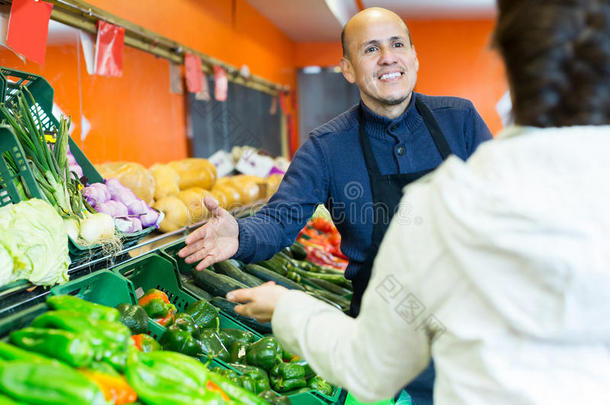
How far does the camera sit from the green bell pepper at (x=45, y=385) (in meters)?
1.18

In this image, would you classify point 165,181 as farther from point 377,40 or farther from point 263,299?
point 263,299

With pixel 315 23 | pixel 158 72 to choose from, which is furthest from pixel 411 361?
pixel 315 23

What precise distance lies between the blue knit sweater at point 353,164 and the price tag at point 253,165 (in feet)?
11.0

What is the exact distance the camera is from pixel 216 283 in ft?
9.19

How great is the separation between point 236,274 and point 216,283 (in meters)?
0.23

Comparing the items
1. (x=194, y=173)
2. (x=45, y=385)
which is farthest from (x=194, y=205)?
(x=45, y=385)

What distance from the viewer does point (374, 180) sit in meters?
2.30

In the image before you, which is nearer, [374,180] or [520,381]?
[520,381]

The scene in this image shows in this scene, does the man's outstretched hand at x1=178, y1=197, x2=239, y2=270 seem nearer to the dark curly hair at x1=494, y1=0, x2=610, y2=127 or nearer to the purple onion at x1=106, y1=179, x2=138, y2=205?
the purple onion at x1=106, y1=179, x2=138, y2=205

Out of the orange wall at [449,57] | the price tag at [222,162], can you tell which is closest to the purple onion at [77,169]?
the price tag at [222,162]

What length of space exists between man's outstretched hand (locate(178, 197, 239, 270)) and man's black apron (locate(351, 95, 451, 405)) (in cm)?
55

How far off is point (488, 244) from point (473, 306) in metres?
0.12

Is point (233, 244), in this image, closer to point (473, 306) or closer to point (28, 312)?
point (28, 312)

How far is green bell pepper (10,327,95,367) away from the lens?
4.22ft
